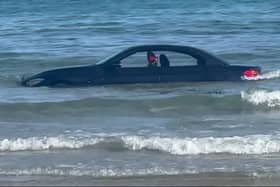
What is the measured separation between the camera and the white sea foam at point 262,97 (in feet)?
55.0

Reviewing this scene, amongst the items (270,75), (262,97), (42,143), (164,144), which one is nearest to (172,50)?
(270,75)

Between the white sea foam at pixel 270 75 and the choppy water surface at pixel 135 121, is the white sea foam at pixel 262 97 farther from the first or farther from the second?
the white sea foam at pixel 270 75

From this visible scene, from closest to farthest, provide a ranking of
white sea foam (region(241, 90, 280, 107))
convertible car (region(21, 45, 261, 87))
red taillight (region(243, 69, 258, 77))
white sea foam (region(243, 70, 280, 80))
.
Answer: white sea foam (region(241, 90, 280, 107)) < convertible car (region(21, 45, 261, 87)) < red taillight (region(243, 69, 258, 77)) < white sea foam (region(243, 70, 280, 80))

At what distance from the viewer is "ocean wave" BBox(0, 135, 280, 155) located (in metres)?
12.3

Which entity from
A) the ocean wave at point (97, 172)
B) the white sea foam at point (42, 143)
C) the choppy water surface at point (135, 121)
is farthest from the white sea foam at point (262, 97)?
the ocean wave at point (97, 172)

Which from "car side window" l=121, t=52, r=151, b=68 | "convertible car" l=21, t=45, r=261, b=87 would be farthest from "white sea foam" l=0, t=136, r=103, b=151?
"car side window" l=121, t=52, r=151, b=68

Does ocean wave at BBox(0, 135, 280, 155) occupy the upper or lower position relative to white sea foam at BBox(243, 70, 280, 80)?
upper

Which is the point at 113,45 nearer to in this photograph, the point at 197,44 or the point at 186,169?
the point at 197,44

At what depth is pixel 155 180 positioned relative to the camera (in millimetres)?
10602

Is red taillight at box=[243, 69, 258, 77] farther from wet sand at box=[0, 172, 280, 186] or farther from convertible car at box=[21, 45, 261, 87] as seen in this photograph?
wet sand at box=[0, 172, 280, 186]

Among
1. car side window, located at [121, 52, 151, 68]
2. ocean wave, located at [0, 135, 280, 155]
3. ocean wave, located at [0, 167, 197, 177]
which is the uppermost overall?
ocean wave, located at [0, 167, 197, 177]

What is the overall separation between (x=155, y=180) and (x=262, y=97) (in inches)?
A: 269

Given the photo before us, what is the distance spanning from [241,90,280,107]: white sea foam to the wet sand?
237 inches

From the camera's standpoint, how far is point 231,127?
14398mm
